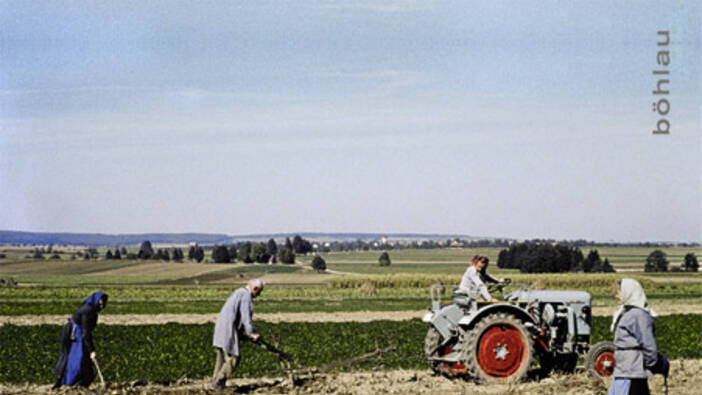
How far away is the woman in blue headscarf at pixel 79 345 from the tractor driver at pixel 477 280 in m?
5.81

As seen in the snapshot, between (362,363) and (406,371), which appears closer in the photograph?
(406,371)

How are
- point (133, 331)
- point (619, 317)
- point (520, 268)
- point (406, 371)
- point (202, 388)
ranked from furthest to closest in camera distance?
point (520, 268) < point (133, 331) < point (406, 371) < point (202, 388) < point (619, 317)

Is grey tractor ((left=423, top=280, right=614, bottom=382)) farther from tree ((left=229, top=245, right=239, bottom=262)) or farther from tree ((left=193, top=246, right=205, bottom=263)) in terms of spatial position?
tree ((left=193, top=246, right=205, bottom=263))

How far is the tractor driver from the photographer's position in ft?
43.4

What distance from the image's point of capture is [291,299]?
169 ft

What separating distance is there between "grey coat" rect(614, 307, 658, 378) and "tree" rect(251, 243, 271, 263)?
118115 mm

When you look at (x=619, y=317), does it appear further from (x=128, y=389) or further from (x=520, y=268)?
(x=520, y=268)

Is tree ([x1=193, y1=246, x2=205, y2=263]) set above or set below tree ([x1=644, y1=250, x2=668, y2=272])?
above

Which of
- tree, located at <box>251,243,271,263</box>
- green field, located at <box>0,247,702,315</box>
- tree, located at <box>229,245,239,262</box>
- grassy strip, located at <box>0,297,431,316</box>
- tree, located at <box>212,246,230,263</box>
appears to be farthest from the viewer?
tree, located at <box>229,245,239,262</box>

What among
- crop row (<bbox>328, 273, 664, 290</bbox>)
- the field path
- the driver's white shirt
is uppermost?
the driver's white shirt

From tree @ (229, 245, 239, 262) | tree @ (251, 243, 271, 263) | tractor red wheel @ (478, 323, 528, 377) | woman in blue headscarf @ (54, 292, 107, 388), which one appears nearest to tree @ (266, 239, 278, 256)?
tree @ (251, 243, 271, 263)

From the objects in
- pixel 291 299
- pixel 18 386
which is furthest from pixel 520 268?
pixel 18 386

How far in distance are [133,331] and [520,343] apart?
1594 centimetres

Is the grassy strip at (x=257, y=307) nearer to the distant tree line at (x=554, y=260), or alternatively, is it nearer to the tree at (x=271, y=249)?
the distant tree line at (x=554, y=260)
